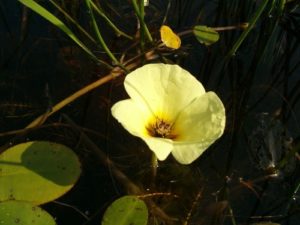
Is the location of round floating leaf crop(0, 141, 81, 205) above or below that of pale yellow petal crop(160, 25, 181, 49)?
below

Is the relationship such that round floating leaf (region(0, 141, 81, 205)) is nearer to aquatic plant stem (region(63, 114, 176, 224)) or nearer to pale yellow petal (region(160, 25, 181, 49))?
aquatic plant stem (region(63, 114, 176, 224))

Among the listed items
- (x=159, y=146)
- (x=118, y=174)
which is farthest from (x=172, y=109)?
(x=118, y=174)

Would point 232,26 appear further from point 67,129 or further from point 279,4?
point 67,129

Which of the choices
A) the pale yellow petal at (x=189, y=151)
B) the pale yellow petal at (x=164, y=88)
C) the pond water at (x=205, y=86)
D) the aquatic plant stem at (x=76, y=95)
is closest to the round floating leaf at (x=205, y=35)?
the pond water at (x=205, y=86)

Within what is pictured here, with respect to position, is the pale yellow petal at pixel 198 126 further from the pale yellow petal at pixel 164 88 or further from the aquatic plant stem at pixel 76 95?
the aquatic plant stem at pixel 76 95

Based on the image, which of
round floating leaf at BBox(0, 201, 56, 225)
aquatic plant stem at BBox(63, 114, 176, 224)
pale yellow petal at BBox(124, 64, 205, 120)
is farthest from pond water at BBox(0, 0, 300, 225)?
pale yellow petal at BBox(124, 64, 205, 120)

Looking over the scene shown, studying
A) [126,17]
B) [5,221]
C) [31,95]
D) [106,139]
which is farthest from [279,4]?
[5,221]

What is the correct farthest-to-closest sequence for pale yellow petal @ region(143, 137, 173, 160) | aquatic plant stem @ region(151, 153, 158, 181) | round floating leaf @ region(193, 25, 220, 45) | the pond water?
round floating leaf @ region(193, 25, 220, 45)
the pond water
aquatic plant stem @ region(151, 153, 158, 181)
pale yellow petal @ region(143, 137, 173, 160)

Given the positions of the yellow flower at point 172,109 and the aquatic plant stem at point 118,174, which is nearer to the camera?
the yellow flower at point 172,109

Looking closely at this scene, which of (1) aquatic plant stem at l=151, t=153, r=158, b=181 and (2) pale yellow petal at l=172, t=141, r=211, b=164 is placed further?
(1) aquatic plant stem at l=151, t=153, r=158, b=181
